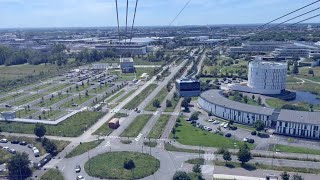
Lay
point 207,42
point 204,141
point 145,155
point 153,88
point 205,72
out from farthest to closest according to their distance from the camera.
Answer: point 207,42
point 205,72
point 153,88
point 204,141
point 145,155

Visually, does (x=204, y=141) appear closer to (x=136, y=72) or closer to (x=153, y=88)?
(x=153, y=88)

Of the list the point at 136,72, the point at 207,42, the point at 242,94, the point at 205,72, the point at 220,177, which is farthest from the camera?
the point at 207,42

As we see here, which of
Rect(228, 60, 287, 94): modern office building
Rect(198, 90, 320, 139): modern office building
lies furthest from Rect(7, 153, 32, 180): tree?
Rect(228, 60, 287, 94): modern office building

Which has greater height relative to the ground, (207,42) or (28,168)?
(207,42)

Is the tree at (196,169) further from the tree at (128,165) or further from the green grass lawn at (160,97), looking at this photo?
the green grass lawn at (160,97)

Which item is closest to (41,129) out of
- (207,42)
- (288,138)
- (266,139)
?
(266,139)

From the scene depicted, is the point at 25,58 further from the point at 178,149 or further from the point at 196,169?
the point at 196,169
